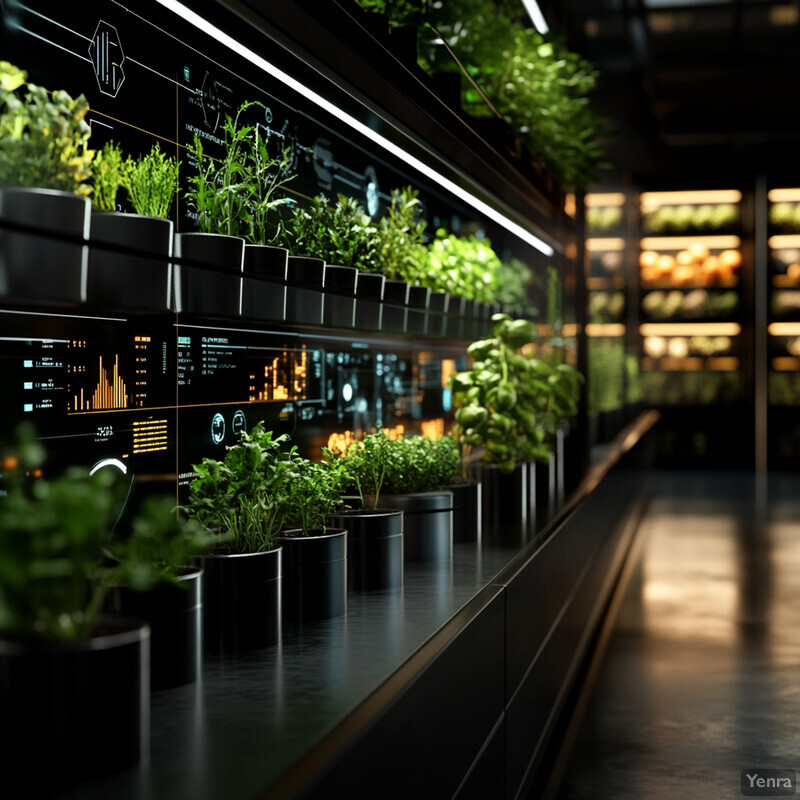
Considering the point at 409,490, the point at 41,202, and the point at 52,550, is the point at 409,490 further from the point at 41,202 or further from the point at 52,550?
the point at 52,550

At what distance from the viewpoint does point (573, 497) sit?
3979mm

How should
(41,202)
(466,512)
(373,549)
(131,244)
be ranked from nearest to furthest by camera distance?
(41,202)
(131,244)
(373,549)
(466,512)

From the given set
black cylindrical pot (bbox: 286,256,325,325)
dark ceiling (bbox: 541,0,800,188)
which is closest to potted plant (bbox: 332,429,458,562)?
black cylindrical pot (bbox: 286,256,325,325)

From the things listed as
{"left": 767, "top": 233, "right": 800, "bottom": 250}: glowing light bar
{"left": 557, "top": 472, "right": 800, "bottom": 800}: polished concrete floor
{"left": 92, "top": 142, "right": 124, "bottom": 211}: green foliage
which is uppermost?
{"left": 767, "top": 233, "right": 800, "bottom": 250}: glowing light bar

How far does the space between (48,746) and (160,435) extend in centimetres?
118

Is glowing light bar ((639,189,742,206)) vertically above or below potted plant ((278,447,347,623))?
above

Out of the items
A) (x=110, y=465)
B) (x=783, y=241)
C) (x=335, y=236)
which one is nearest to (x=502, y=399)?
(x=335, y=236)

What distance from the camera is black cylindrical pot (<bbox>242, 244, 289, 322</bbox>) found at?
1.72 m

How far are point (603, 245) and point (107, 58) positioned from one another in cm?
720

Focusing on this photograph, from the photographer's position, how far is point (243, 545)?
1675 mm

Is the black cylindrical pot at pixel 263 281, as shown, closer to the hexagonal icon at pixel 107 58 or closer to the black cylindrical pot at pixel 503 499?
the hexagonal icon at pixel 107 58

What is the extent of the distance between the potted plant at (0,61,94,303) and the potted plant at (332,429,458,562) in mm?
1144

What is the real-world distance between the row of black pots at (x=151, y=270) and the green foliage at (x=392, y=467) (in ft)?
0.96

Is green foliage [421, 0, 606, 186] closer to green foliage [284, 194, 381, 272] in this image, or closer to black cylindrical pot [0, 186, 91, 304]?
green foliage [284, 194, 381, 272]
